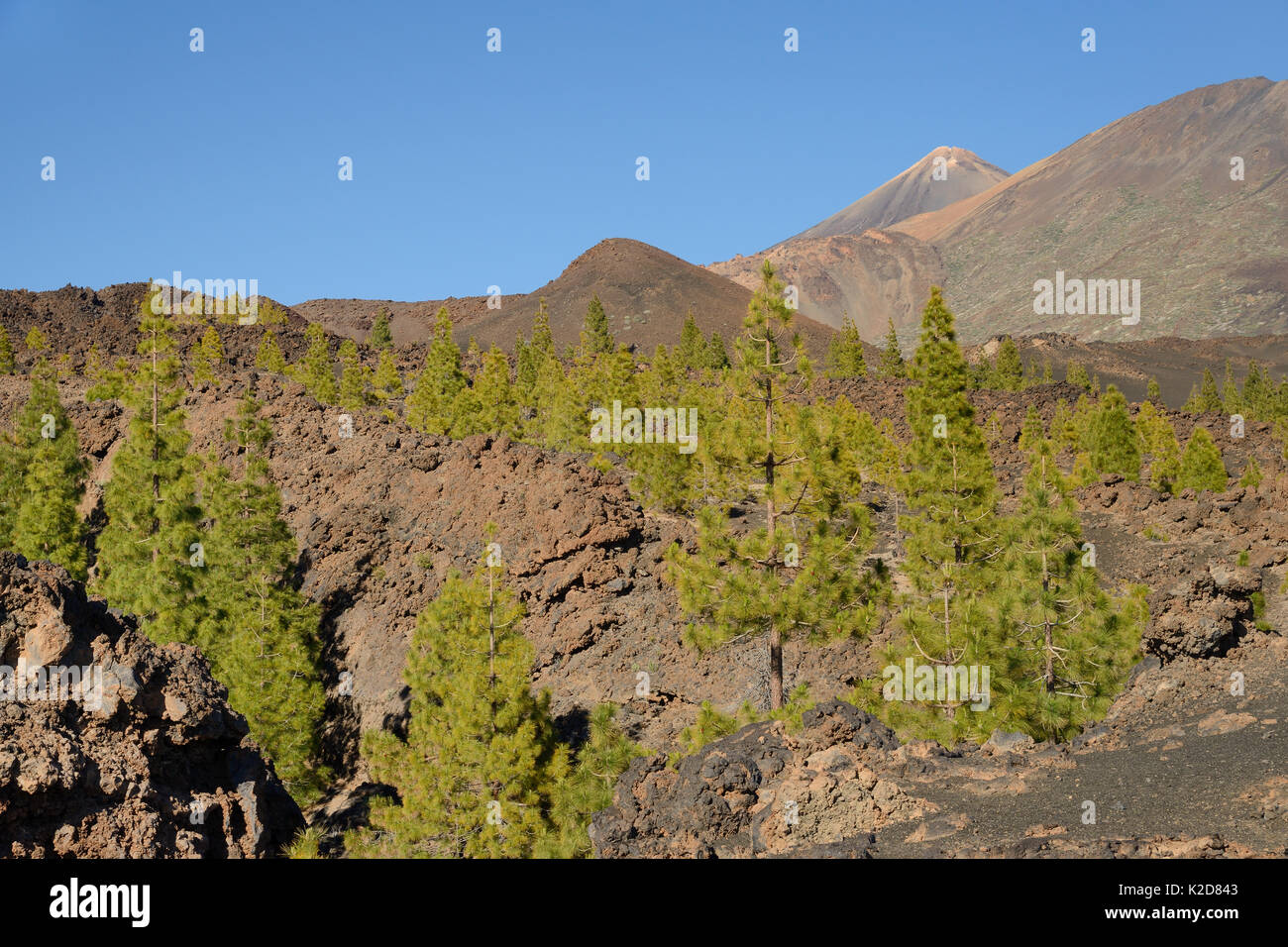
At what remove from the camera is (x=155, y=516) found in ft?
105

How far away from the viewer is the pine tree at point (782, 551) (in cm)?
2102

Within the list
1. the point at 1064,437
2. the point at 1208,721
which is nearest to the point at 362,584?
the point at 1208,721

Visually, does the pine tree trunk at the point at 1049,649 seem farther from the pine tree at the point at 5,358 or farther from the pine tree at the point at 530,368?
the pine tree at the point at 5,358

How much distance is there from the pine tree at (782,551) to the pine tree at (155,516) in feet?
51.2

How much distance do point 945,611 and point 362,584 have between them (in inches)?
768

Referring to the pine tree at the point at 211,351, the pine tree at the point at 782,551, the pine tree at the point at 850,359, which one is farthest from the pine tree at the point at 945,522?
the pine tree at the point at 850,359

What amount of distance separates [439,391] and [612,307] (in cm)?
9982

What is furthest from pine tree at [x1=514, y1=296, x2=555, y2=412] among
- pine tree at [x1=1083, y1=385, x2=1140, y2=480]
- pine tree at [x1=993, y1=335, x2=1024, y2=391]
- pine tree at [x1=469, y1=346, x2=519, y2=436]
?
pine tree at [x1=993, y1=335, x2=1024, y2=391]

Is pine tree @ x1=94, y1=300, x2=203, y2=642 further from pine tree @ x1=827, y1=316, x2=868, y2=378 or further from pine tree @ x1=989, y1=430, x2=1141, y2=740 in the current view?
pine tree @ x1=827, y1=316, x2=868, y2=378

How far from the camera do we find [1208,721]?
596 inches

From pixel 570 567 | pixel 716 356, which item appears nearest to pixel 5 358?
pixel 716 356

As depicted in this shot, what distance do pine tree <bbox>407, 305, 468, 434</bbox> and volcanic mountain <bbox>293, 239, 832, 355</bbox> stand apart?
76.1 meters

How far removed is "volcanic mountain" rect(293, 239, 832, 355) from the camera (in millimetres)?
149250

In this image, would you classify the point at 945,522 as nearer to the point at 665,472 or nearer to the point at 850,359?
the point at 665,472
